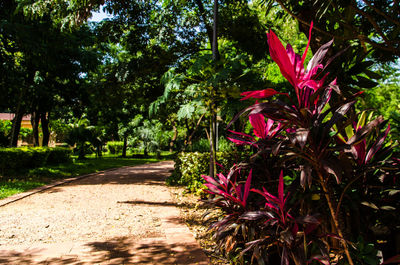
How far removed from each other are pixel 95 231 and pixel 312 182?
3.58 meters

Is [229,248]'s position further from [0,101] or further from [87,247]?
[0,101]

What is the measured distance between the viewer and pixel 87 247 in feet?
12.4

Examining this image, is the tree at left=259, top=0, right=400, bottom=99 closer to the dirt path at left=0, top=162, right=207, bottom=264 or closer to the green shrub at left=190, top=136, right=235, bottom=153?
the dirt path at left=0, top=162, right=207, bottom=264

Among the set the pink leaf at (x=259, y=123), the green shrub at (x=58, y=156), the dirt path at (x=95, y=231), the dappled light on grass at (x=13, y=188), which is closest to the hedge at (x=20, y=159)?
the green shrub at (x=58, y=156)

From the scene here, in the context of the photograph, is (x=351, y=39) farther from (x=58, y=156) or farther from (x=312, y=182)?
(x=58, y=156)

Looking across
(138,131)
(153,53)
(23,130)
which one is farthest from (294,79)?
(23,130)

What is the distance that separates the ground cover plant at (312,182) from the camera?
182 centimetres

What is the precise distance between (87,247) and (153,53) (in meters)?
6.82

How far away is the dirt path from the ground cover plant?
116cm

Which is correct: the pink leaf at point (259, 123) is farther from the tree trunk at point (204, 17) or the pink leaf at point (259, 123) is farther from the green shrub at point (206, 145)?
the tree trunk at point (204, 17)

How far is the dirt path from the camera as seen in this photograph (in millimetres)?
3449

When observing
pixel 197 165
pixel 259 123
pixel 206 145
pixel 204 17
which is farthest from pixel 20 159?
pixel 259 123

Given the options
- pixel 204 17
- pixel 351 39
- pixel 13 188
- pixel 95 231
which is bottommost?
pixel 95 231

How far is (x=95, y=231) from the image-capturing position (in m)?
4.55
